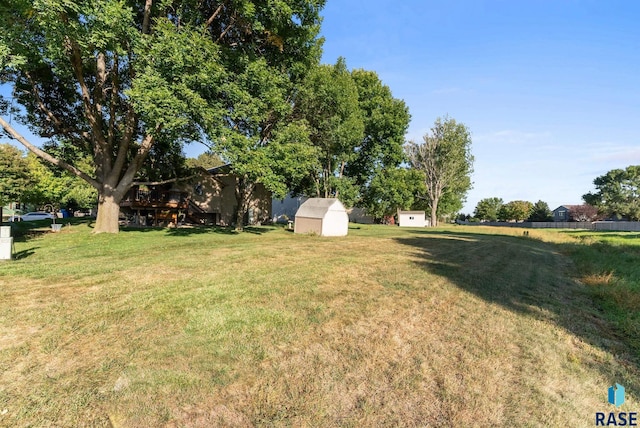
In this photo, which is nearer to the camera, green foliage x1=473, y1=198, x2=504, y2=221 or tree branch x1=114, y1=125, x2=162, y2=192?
tree branch x1=114, y1=125, x2=162, y2=192

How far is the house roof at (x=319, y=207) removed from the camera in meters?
25.5

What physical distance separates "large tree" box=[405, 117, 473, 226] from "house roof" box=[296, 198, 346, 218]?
114ft

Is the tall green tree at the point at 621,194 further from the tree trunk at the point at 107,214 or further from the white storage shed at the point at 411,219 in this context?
the tree trunk at the point at 107,214

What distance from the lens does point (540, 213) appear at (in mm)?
91688

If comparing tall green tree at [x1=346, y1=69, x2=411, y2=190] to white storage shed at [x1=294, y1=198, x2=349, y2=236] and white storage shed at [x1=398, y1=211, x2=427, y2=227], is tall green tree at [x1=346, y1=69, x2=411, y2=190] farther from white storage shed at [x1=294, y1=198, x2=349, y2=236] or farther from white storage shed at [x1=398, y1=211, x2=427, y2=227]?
white storage shed at [x1=398, y1=211, x2=427, y2=227]

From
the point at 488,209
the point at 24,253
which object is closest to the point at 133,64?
the point at 24,253

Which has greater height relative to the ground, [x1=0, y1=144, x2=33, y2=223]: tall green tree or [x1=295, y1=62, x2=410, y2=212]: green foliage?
[x1=295, y1=62, x2=410, y2=212]: green foliage

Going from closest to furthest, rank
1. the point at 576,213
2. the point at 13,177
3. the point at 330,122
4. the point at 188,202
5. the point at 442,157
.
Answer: the point at 330,122
the point at 188,202
the point at 13,177
the point at 442,157
the point at 576,213

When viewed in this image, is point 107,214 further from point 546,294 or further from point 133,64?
point 546,294

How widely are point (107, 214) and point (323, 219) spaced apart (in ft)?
46.9

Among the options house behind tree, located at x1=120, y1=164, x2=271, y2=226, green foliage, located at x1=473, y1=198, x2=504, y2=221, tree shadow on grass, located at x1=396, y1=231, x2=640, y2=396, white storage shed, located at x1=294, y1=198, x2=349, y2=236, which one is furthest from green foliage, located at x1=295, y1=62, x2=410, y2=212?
green foliage, located at x1=473, y1=198, x2=504, y2=221

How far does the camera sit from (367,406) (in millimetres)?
3271

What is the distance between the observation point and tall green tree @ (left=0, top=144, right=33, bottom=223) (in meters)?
36.7

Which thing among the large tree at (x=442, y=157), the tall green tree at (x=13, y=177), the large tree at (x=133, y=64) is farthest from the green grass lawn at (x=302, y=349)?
the large tree at (x=442, y=157)
